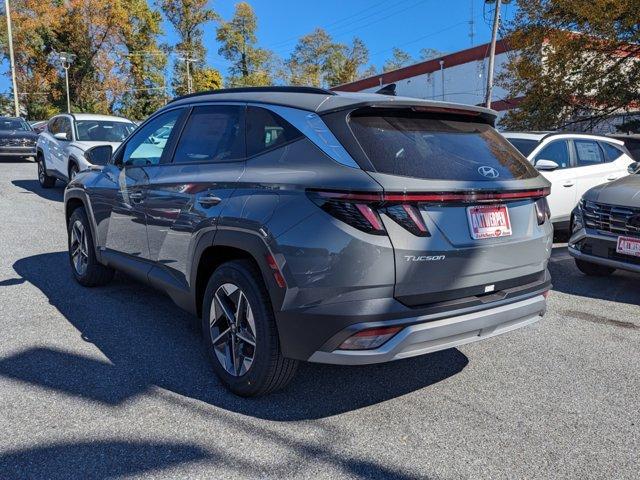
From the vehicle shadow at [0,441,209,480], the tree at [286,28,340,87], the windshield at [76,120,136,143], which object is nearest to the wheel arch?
the vehicle shadow at [0,441,209,480]

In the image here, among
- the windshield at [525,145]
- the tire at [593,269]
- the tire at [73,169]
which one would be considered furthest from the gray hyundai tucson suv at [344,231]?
the tire at [73,169]

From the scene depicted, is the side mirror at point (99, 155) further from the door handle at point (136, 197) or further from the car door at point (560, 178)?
the car door at point (560, 178)

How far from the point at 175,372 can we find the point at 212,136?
5.21ft

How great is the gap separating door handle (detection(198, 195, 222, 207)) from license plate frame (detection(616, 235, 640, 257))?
13.5ft

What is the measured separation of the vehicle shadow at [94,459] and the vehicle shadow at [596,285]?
14.8 ft

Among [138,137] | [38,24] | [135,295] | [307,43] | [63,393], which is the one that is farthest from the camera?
[307,43]

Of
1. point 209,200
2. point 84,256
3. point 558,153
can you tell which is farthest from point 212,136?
point 558,153

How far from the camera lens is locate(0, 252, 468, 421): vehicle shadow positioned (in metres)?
3.17

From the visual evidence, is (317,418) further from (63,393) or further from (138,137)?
(138,137)

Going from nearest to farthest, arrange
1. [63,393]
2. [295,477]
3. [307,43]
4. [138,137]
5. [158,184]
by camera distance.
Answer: [295,477] → [63,393] → [158,184] → [138,137] → [307,43]

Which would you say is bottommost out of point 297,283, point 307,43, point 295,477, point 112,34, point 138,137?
point 295,477

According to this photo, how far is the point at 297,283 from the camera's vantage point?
268 cm

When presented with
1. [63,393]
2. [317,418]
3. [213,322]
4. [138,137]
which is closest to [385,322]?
[317,418]

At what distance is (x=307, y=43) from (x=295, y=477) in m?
73.9
